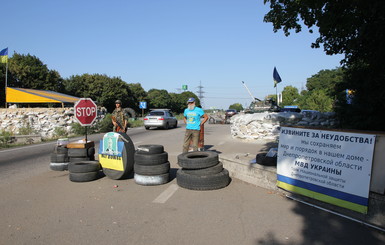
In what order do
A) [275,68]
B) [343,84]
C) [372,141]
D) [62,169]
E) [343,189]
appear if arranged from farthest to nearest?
[275,68], [343,84], [62,169], [343,189], [372,141]

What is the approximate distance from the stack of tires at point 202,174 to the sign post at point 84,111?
386 centimetres

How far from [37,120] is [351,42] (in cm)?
2143

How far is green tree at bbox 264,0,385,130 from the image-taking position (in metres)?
6.18

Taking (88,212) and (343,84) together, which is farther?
(343,84)

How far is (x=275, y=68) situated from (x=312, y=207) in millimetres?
16386

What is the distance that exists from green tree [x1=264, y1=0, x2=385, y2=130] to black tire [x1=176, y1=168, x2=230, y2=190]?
388 centimetres

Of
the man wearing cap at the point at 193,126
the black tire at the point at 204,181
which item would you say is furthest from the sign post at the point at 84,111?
the black tire at the point at 204,181

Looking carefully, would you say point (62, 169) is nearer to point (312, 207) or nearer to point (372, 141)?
point (312, 207)

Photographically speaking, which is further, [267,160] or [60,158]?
[60,158]

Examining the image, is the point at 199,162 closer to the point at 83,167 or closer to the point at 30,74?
the point at 83,167

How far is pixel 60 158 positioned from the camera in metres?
7.58

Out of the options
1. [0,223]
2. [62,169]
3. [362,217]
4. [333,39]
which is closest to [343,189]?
[362,217]

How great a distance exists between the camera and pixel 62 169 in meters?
7.64

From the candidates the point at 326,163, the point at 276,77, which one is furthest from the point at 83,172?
the point at 276,77
